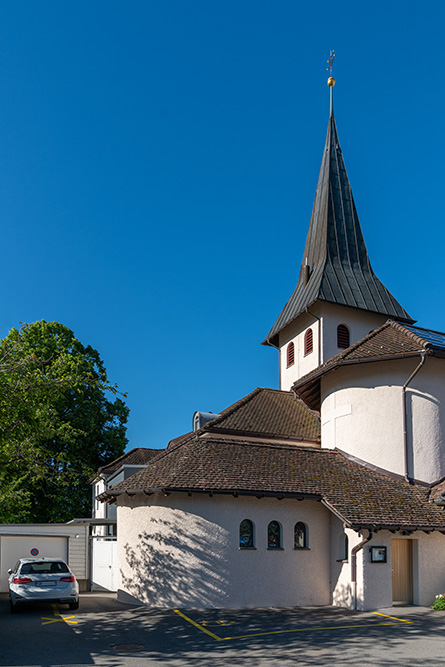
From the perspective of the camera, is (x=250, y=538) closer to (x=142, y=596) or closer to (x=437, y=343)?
(x=142, y=596)

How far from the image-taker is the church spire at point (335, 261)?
31.6m

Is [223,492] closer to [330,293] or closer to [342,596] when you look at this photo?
[342,596]

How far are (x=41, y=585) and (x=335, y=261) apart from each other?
2261cm

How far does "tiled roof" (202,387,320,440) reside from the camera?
81.3ft

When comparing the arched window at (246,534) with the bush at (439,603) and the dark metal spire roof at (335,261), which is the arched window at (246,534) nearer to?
the bush at (439,603)

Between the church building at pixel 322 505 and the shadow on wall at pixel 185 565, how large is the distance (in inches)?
1.1

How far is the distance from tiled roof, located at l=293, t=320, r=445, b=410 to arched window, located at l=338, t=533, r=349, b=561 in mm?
5670

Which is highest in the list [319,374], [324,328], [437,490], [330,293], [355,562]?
[330,293]

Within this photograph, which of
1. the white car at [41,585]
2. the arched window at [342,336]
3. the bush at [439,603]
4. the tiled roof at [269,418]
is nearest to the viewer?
the white car at [41,585]

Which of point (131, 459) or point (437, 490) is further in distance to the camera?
point (131, 459)

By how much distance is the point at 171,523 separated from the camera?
1798 cm

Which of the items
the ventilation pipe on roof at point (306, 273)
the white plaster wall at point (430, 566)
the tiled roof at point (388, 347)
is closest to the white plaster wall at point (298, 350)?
the ventilation pipe on roof at point (306, 273)

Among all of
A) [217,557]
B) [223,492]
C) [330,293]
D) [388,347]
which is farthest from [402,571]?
[330,293]

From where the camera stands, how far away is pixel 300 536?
62.7 ft
